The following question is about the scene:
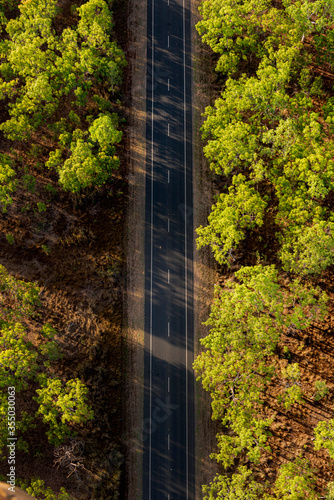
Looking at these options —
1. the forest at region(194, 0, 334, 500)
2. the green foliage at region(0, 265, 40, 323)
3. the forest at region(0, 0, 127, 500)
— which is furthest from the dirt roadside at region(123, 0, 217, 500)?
the green foliage at region(0, 265, 40, 323)

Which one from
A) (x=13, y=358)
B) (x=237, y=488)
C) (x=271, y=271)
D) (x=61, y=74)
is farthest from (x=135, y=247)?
(x=237, y=488)

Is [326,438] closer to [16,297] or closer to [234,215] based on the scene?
[234,215]

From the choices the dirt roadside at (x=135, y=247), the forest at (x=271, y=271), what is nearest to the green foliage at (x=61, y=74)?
the dirt roadside at (x=135, y=247)

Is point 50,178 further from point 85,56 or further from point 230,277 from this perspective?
point 230,277

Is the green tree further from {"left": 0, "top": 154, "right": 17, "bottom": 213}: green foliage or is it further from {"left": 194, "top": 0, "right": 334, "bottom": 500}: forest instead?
{"left": 194, "top": 0, "right": 334, "bottom": 500}: forest

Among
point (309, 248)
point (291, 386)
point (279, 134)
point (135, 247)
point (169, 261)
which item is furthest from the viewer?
point (135, 247)

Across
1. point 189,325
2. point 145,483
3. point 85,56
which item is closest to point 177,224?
point 189,325
